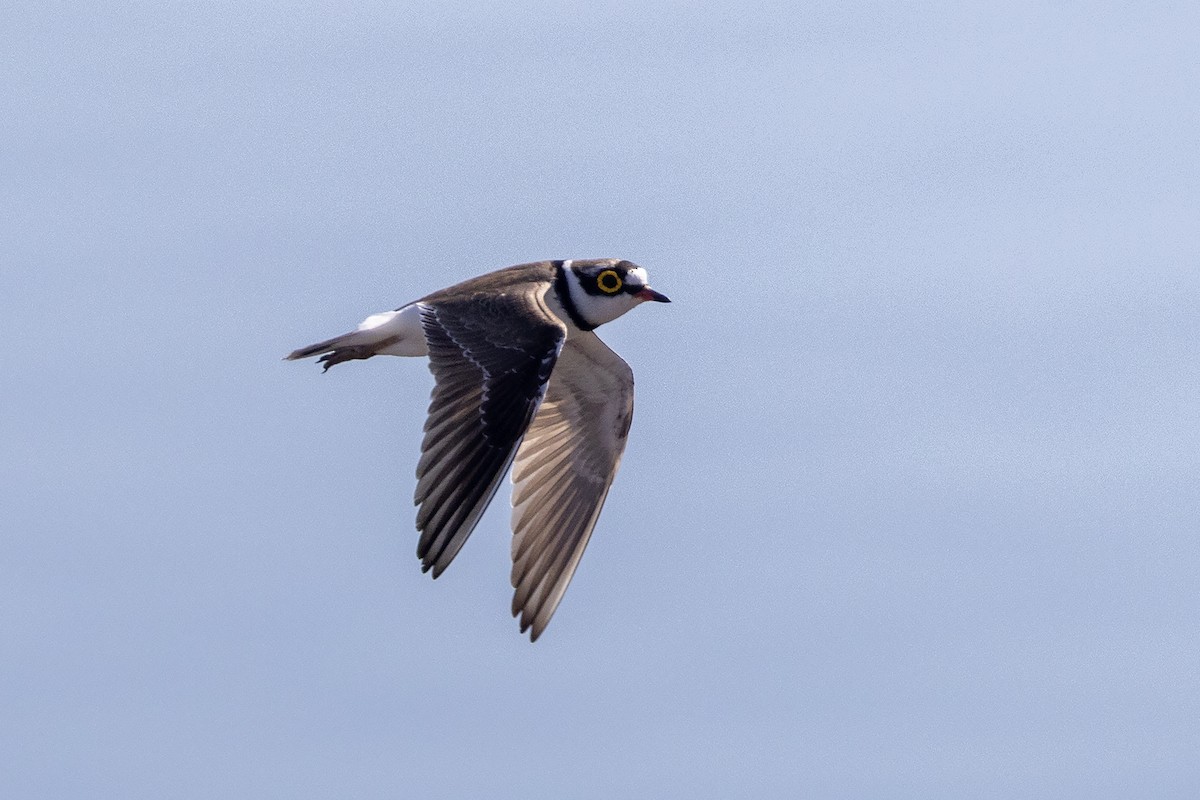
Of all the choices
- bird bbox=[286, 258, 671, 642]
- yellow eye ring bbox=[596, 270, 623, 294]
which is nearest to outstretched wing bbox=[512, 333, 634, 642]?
bird bbox=[286, 258, 671, 642]

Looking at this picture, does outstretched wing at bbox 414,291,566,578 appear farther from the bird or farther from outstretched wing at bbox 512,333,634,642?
outstretched wing at bbox 512,333,634,642

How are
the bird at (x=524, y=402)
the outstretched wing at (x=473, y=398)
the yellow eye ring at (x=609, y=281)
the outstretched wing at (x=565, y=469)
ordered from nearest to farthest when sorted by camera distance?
the outstretched wing at (x=473, y=398) < the bird at (x=524, y=402) < the outstretched wing at (x=565, y=469) < the yellow eye ring at (x=609, y=281)

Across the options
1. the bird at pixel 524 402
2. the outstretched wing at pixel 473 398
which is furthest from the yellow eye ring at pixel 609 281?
the outstretched wing at pixel 473 398

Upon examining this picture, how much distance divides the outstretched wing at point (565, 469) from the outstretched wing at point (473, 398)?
1.67 meters

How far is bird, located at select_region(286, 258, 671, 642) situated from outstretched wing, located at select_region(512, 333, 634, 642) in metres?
0.01

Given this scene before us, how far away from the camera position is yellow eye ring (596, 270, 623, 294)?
57.9 ft

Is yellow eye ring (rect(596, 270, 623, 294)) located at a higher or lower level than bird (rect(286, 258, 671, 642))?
higher

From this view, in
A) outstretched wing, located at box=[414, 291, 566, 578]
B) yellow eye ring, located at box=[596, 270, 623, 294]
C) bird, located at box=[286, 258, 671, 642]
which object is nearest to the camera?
outstretched wing, located at box=[414, 291, 566, 578]

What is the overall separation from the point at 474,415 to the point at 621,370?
342cm

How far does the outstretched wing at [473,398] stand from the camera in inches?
566

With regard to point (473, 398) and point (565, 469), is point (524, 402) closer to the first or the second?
point (473, 398)

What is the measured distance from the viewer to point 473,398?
15164 mm

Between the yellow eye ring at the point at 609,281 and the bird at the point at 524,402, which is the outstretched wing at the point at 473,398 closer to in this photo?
the bird at the point at 524,402

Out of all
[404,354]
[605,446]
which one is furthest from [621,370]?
[404,354]
